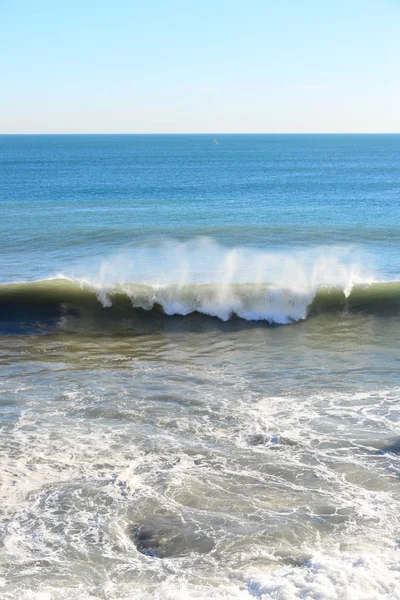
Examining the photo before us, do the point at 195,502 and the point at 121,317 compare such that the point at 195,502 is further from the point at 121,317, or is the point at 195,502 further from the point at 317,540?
the point at 121,317

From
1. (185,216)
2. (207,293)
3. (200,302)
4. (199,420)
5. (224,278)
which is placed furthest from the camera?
(185,216)

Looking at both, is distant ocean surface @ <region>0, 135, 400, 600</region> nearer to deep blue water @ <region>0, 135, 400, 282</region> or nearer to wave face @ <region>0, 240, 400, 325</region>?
wave face @ <region>0, 240, 400, 325</region>

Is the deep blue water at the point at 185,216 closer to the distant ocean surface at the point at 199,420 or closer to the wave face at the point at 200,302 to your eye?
the distant ocean surface at the point at 199,420

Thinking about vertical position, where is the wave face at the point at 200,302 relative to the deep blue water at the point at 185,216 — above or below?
below

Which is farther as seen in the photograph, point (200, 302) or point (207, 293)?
point (207, 293)

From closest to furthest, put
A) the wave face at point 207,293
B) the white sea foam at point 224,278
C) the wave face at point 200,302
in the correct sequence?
1. the wave face at point 200,302
2. the wave face at point 207,293
3. the white sea foam at point 224,278

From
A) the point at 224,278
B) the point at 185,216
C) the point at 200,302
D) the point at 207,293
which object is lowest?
the point at 200,302

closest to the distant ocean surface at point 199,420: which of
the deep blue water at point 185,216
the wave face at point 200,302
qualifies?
the wave face at point 200,302

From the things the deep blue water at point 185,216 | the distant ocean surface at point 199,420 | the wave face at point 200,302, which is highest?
the deep blue water at point 185,216

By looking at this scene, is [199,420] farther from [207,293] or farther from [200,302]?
[207,293]

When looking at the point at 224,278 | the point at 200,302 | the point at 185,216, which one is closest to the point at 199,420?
the point at 200,302

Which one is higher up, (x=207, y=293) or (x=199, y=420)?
(x=207, y=293)
